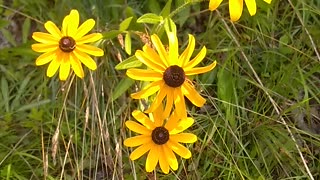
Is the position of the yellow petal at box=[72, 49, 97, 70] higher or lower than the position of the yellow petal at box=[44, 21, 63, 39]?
lower

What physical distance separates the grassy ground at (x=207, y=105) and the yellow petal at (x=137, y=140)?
0.15 m

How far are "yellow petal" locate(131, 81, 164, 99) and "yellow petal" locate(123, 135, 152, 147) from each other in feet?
0.45

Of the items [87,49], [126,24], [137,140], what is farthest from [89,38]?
[137,140]

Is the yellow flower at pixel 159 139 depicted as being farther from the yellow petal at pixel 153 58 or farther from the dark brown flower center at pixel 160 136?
the yellow petal at pixel 153 58

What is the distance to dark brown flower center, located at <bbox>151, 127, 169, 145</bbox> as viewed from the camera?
1.43 meters

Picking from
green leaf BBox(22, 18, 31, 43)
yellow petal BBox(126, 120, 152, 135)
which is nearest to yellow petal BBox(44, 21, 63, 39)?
yellow petal BBox(126, 120, 152, 135)

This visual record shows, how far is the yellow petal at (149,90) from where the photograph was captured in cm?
134

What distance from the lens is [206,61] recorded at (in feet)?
5.88

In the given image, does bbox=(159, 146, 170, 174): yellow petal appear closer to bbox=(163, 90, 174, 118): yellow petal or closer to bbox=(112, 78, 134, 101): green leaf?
bbox=(163, 90, 174, 118): yellow petal

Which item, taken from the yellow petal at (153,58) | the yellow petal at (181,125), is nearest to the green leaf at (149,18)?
the yellow petal at (153,58)

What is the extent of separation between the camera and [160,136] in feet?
4.68

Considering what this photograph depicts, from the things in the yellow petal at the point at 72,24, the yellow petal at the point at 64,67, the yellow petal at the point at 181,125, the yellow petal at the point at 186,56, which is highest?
the yellow petal at the point at 72,24

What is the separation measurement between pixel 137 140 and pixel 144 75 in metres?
0.18

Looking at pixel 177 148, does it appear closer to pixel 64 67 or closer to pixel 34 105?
pixel 64 67
